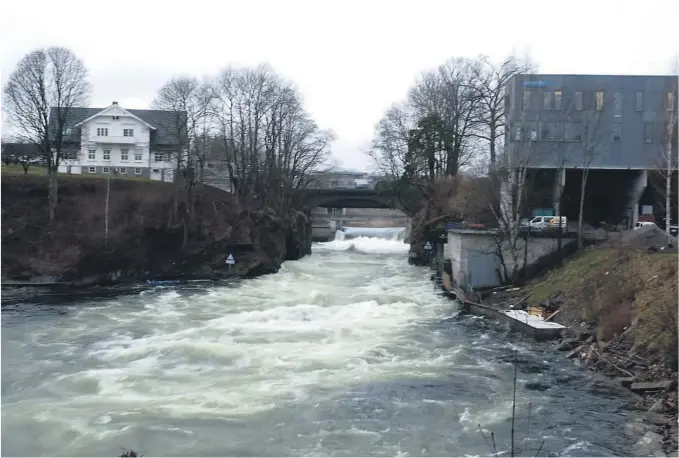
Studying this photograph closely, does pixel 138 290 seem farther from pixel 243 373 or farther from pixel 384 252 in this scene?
pixel 384 252

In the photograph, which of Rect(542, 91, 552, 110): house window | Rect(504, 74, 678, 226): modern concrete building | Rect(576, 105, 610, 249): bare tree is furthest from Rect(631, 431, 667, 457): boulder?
Rect(542, 91, 552, 110): house window

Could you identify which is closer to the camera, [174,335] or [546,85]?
[174,335]

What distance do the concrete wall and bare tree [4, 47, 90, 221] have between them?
89.1 ft

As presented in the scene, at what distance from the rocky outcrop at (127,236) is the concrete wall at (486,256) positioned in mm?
17475

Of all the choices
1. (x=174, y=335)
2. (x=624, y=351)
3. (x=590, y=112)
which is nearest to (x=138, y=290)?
(x=174, y=335)

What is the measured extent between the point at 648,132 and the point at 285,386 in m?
33.4

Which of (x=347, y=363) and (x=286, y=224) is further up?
(x=286, y=224)

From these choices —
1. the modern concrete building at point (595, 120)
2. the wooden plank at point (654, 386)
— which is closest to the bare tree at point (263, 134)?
the modern concrete building at point (595, 120)

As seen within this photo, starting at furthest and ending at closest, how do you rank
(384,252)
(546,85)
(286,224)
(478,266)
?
1. (384,252)
2. (286,224)
3. (546,85)
4. (478,266)

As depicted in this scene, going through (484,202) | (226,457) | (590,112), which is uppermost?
(590,112)

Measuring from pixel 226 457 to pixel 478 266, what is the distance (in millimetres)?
23717

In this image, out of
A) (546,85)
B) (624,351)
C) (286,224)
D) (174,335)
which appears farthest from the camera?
(286,224)

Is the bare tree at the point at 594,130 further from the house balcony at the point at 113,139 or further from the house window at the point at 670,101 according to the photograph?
the house balcony at the point at 113,139

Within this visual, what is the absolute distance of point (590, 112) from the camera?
40.4m
